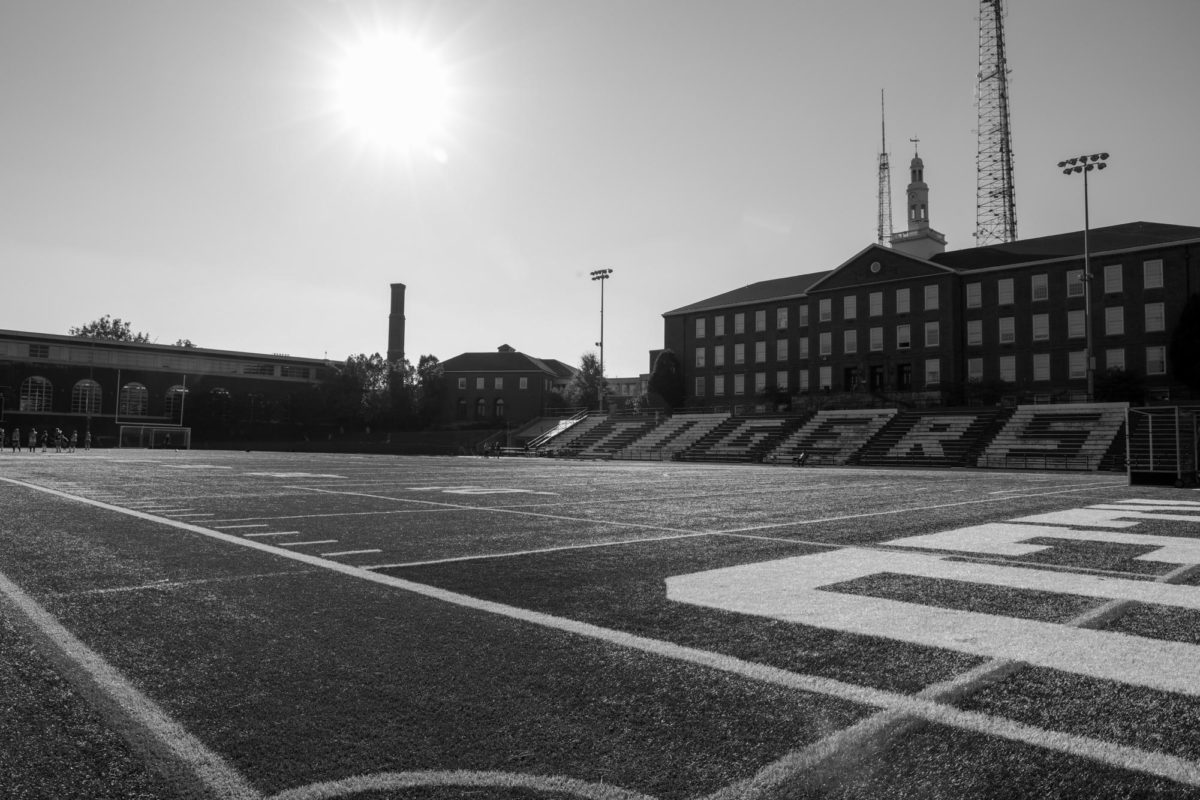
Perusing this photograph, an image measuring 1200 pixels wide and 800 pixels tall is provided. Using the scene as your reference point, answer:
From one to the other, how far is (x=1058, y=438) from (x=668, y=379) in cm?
3492

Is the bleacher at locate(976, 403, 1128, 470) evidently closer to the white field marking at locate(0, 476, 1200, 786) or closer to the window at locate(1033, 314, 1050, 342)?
the window at locate(1033, 314, 1050, 342)

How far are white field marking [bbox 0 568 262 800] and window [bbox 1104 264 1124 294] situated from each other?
56.5 m

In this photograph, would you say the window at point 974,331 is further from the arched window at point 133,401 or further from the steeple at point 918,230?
the arched window at point 133,401

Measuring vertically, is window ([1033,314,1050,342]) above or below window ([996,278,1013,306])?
below

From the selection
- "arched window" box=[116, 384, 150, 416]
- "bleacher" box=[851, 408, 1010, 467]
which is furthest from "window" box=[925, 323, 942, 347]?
"arched window" box=[116, 384, 150, 416]

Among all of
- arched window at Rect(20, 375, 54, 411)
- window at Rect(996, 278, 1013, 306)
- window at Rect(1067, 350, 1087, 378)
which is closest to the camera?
window at Rect(1067, 350, 1087, 378)

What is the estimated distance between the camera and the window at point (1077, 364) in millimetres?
48500

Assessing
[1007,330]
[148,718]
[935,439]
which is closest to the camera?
[148,718]

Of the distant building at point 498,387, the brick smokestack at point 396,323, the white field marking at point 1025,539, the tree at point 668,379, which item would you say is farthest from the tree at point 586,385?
the white field marking at point 1025,539

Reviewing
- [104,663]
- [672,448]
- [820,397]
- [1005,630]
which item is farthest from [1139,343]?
[104,663]

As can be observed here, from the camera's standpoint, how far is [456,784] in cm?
237

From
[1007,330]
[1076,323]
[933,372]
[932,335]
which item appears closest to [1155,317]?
[1076,323]

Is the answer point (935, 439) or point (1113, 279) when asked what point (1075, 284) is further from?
point (935, 439)

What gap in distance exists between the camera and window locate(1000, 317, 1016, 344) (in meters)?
51.4
